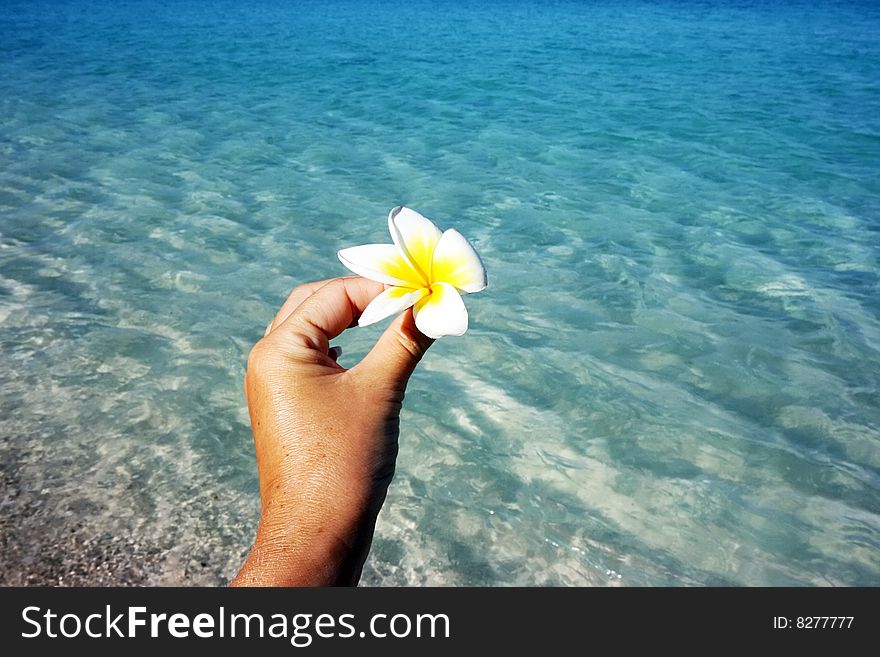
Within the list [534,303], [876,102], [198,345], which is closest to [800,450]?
[534,303]

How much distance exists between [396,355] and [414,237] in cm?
27

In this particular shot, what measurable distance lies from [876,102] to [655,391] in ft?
41.6

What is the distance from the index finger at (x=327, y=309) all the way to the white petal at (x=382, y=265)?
18 centimetres

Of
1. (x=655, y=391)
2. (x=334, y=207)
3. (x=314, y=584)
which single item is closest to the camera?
(x=314, y=584)

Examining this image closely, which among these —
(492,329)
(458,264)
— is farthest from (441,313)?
(492,329)

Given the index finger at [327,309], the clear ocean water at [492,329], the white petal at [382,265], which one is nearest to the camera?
the white petal at [382,265]

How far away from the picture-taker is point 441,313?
55.3 inches

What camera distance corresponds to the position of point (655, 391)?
4418mm

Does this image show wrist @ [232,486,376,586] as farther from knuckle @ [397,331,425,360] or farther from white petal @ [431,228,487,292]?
white petal @ [431,228,487,292]

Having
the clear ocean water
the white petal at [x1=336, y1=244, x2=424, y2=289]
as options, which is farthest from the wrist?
the clear ocean water

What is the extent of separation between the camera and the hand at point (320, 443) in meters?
1.44

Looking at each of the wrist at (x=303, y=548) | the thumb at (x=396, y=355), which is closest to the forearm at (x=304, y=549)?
the wrist at (x=303, y=548)

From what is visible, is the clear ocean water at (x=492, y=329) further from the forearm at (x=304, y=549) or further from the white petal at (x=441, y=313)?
the white petal at (x=441, y=313)
